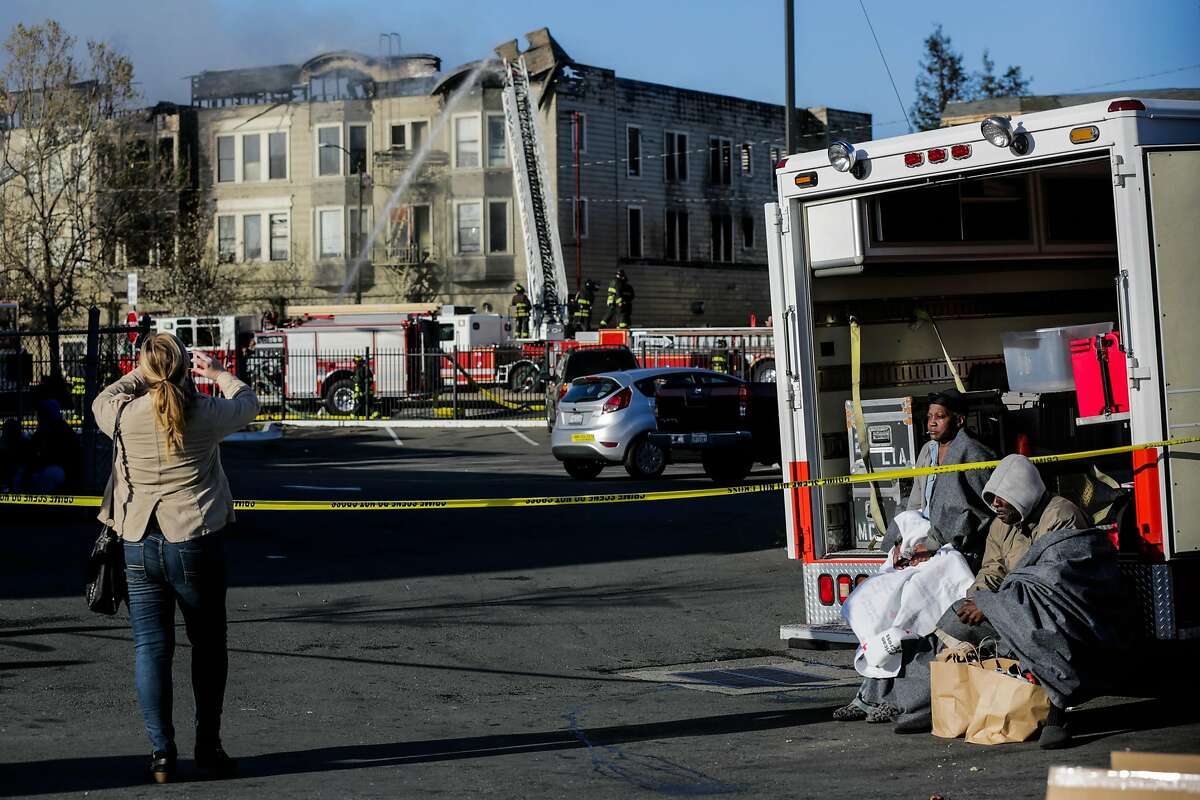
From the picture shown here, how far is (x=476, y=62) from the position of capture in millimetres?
54156

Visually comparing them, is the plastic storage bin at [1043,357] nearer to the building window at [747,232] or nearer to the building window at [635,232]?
the building window at [635,232]

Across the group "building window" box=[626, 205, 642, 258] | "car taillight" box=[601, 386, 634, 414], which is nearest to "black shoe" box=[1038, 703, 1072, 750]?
"car taillight" box=[601, 386, 634, 414]

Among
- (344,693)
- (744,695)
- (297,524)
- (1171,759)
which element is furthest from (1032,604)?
(297,524)

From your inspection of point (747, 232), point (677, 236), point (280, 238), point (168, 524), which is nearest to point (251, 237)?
point (280, 238)

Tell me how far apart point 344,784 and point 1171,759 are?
4.21 meters

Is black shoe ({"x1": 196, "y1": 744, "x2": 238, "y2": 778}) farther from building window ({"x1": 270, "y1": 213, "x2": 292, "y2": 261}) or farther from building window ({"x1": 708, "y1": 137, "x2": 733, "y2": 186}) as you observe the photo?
building window ({"x1": 708, "y1": 137, "x2": 733, "y2": 186})

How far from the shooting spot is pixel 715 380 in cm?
2238

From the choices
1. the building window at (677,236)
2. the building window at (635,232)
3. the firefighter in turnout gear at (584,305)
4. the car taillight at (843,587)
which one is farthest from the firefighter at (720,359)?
Answer: the car taillight at (843,587)

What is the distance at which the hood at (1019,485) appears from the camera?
7.33 metres

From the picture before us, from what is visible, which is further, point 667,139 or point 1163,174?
point 667,139

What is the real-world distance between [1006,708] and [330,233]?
50901mm

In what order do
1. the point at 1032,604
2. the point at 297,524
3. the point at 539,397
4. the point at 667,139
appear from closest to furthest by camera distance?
the point at 1032,604 → the point at 297,524 → the point at 539,397 → the point at 667,139

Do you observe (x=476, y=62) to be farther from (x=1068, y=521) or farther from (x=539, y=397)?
(x=1068, y=521)

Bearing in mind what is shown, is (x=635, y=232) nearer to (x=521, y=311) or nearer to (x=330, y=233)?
(x=330, y=233)
